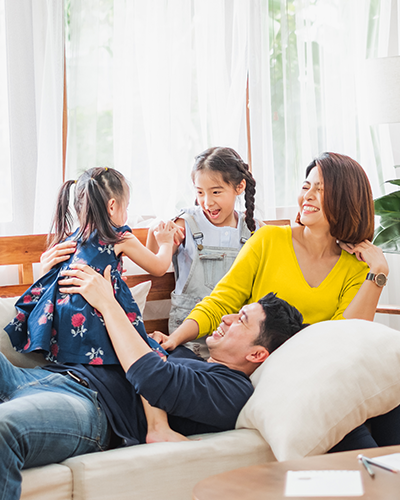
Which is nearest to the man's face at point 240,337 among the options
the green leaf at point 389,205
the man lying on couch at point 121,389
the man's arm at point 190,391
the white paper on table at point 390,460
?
the man lying on couch at point 121,389

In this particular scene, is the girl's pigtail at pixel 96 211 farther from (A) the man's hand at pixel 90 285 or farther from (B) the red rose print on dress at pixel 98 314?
(B) the red rose print on dress at pixel 98 314

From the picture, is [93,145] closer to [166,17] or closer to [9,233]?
[9,233]

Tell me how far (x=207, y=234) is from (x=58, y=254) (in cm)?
68

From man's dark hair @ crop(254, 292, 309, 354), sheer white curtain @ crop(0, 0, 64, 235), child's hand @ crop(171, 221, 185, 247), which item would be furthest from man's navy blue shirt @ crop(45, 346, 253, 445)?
sheer white curtain @ crop(0, 0, 64, 235)

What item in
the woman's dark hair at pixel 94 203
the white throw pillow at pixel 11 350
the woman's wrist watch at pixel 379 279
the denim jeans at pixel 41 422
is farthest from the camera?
the woman's wrist watch at pixel 379 279

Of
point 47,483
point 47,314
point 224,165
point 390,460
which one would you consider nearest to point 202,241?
point 224,165

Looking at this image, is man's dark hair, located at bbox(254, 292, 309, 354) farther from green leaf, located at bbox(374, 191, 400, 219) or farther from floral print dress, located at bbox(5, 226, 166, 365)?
green leaf, located at bbox(374, 191, 400, 219)

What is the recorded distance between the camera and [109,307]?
58.1 inches

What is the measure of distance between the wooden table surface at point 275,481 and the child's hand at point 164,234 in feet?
3.85

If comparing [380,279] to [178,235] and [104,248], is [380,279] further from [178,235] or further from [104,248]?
[104,248]

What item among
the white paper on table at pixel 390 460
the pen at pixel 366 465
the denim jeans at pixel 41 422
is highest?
the pen at pixel 366 465

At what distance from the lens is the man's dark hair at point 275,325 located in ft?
5.04

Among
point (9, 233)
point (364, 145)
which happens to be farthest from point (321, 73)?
point (9, 233)

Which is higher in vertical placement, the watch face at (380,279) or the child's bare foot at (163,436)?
the watch face at (380,279)
